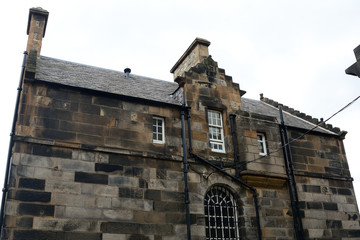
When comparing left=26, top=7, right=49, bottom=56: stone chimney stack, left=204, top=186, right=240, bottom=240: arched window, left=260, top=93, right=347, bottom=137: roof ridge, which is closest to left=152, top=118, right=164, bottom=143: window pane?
left=204, top=186, right=240, bottom=240: arched window

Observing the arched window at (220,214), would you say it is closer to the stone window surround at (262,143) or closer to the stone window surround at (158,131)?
the stone window surround at (262,143)

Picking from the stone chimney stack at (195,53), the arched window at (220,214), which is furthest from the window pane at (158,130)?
the stone chimney stack at (195,53)

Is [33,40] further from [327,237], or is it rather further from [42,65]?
[327,237]

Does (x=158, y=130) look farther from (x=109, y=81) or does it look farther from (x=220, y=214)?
(x=220, y=214)

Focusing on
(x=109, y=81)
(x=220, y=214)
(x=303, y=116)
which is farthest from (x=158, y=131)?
(x=303, y=116)

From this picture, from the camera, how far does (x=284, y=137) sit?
653 inches

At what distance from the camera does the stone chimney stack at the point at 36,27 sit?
50.9 ft

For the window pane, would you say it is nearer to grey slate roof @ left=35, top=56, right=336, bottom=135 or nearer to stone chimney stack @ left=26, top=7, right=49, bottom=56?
grey slate roof @ left=35, top=56, right=336, bottom=135

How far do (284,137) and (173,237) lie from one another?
6936mm

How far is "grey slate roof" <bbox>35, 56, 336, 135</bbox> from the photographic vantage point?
13.8 meters

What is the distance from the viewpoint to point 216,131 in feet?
50.2

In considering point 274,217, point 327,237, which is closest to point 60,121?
point 274,217

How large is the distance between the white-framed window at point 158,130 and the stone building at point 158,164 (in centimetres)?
5

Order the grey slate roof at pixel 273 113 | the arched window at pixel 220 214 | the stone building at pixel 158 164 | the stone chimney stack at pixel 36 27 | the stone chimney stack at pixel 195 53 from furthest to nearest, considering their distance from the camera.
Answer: the grey slate roof at pixel 273 113
the stone chimney stack at pixel 195 53
the stone chimney stack at pixel 36 27
the arched window at pixel 220 214
the stone building at pixel 158 164
